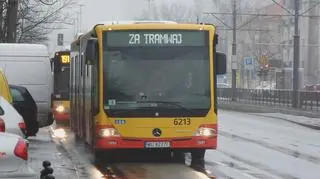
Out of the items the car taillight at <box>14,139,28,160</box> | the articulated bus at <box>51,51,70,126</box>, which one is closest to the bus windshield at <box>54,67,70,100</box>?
the articulated bus at <box>51,51,70,126</box>

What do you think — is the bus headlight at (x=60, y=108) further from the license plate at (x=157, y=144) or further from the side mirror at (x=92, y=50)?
the license plate at (x=157, y=144)

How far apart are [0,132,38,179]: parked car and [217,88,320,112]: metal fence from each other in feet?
126

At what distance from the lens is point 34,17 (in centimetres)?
4909

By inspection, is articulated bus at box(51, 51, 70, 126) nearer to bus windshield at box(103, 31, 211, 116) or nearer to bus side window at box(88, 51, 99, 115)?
bus side window at box(88, 51, 99, 115)

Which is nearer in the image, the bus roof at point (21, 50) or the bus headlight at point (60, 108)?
the bus roof at point (21, 50)

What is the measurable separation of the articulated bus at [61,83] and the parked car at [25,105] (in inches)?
343

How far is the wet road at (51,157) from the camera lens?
44.7ft

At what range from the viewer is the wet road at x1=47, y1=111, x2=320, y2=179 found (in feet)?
45.1

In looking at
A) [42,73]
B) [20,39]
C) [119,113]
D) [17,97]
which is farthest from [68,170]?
[20,39]

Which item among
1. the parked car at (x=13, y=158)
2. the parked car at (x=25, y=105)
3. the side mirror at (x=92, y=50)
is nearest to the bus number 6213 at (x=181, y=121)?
the side mirror at (x=92, y=50)

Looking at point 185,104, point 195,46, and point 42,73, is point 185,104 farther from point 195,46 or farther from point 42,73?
point 42,73

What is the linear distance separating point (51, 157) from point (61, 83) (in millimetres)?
12207

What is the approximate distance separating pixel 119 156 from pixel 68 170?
10.2 ft

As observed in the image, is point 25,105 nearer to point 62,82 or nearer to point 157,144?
point 157,144
